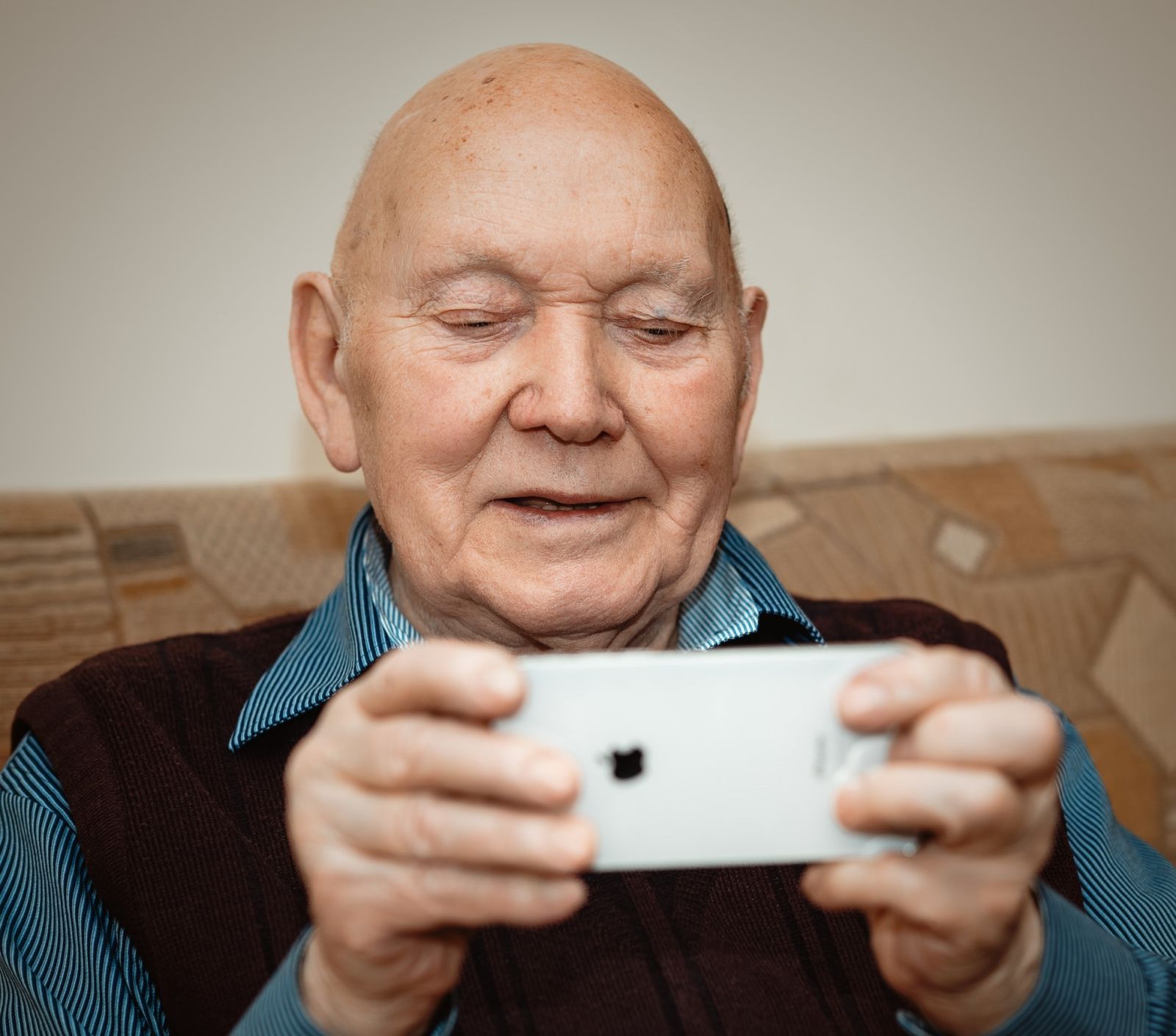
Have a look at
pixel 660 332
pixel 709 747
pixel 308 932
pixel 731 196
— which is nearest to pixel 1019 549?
pixel 731 196

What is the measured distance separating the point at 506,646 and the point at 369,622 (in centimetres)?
16

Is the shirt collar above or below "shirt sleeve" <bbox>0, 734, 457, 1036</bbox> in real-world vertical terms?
above

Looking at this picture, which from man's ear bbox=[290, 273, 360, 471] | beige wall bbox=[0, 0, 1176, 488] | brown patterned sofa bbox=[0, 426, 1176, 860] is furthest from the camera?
brown patterned sofa bbox=[0, 426, 1176, 860]

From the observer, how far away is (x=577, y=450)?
1130 mm

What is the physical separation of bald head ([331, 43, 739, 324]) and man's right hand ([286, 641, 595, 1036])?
606mm

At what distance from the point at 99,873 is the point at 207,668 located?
243mm

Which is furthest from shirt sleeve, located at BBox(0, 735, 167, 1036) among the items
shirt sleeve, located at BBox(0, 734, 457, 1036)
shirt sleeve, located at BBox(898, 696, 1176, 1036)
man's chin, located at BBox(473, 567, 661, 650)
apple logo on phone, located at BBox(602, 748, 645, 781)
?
shirt sleeve, located at BBox(898, 696, 1176, 1036)

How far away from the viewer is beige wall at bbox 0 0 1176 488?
159 centimetres

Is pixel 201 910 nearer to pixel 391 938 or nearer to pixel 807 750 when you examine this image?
pixel 391 938

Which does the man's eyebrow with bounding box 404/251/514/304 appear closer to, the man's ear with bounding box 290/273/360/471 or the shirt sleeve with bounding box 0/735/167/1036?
the man's ear with bounding box 290/273/360/471

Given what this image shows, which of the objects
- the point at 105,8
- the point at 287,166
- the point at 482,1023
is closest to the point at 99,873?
the point at 482,1023

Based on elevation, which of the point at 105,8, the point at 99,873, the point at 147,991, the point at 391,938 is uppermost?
the point at 105,8

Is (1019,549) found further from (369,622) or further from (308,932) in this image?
(308,932)

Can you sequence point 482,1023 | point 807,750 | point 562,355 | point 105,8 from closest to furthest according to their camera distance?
point 807,750 → point 482,1023 → point 562,355 → point 105,8
